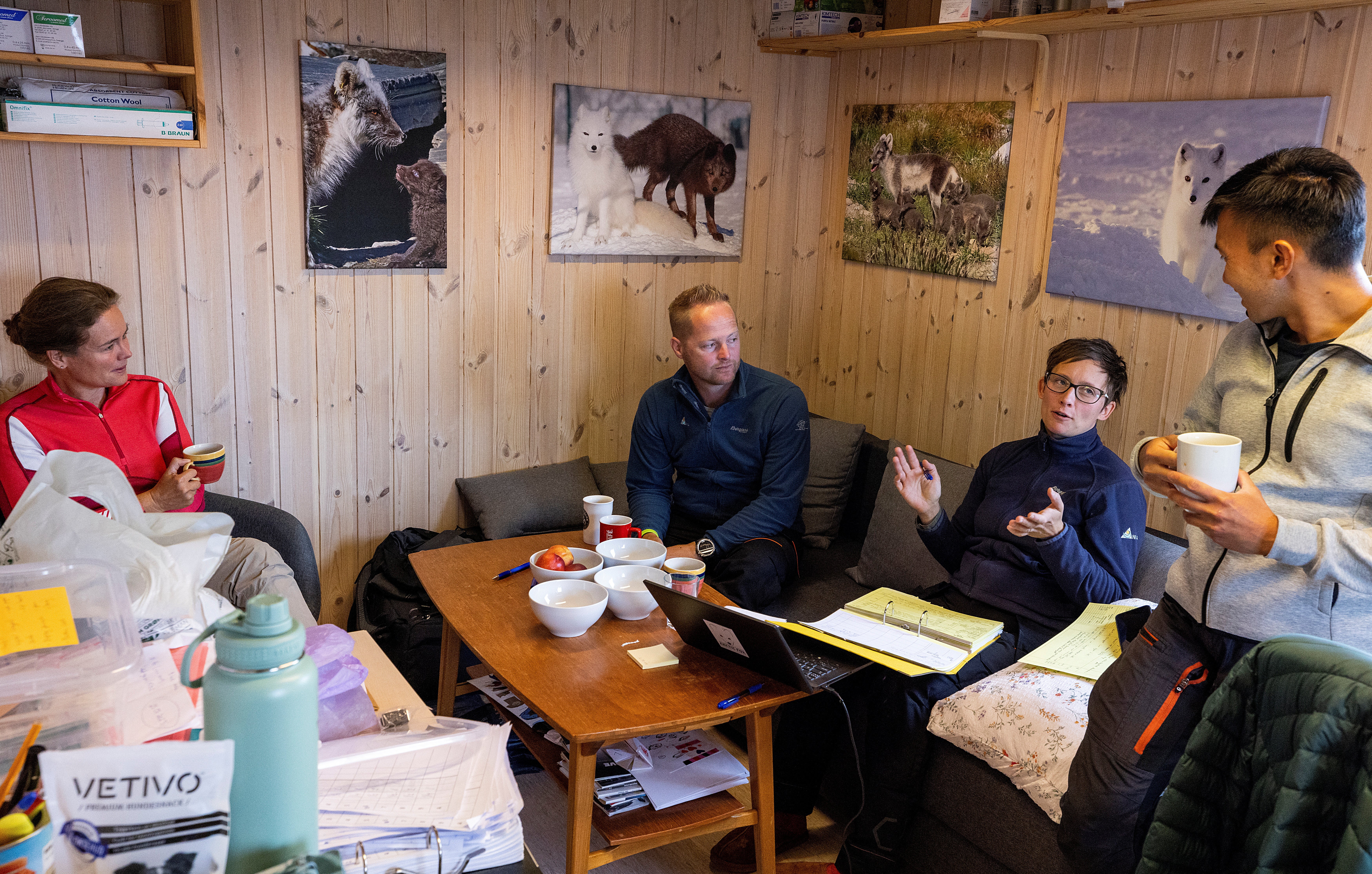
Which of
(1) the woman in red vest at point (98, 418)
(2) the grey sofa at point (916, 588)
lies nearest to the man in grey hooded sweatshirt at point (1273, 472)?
(2) the grey sofa at point (916, 588)

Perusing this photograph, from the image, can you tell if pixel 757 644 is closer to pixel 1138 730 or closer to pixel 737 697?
pixel 737 697

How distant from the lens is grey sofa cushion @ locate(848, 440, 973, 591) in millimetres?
2965

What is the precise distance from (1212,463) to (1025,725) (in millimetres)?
851

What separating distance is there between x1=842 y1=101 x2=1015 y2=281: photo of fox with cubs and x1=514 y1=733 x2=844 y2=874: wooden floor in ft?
5.86

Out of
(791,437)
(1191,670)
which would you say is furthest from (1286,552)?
(791,437)

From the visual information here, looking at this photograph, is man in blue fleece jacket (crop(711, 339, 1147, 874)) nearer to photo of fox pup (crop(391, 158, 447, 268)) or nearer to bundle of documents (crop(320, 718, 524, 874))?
bundle of documents (crop(320, 718, 524, 874))

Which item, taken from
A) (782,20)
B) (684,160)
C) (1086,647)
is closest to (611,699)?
(1086,647)

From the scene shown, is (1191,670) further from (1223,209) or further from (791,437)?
(791,437)

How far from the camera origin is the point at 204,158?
293 cm

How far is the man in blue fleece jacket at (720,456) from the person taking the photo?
294cm

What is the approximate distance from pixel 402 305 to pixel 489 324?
30 cm

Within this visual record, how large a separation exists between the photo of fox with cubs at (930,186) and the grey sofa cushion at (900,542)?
0.70m

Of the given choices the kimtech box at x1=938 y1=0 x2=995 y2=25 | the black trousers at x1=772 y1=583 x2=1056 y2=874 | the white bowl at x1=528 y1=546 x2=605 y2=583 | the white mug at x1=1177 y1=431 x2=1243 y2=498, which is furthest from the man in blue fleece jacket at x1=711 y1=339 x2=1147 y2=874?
the kimtech box at x1=938 y1=0 x2=995 y2=25

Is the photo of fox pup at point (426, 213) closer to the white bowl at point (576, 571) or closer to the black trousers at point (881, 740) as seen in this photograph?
the white bowl at point (576, 571)
